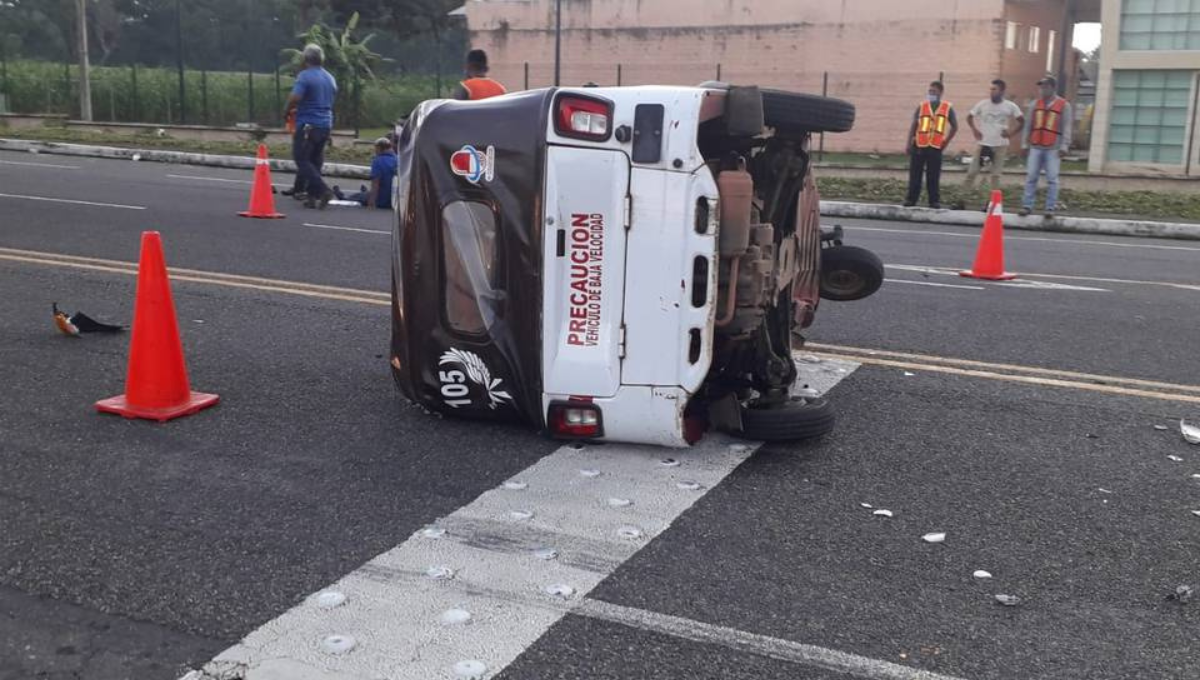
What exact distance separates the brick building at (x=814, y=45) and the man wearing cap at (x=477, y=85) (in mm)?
22352

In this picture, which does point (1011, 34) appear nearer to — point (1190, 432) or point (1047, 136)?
Result: point (1047, 136)

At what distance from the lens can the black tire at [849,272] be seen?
6.00 meters

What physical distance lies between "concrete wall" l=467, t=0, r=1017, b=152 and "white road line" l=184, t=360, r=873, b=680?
106 ft

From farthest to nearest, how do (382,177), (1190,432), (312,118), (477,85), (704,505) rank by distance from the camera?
(382,177) < (312,118) < (477,85) < (1190,432) < (704,505)

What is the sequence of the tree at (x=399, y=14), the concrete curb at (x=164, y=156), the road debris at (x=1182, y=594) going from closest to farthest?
the road debris at (x=1182, y=594), the concrete curb at (x=164, y=156), the tree at (x=399, y=14)

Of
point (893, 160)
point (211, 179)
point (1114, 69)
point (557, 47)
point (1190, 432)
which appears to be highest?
point (557, 47)

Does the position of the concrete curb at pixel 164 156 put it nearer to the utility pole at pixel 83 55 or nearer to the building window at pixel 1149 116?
the utility pole at pixel 83 55

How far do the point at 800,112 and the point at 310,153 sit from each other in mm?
10363

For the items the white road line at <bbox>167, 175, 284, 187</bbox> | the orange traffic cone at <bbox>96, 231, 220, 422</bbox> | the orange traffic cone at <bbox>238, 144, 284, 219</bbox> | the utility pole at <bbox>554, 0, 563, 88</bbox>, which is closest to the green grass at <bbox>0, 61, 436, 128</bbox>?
the utility pole at <bbox>554, 0, 563, 88</bbox>

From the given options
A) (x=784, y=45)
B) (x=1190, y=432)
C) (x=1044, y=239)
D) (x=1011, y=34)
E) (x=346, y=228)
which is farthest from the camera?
(x=784, y=45)

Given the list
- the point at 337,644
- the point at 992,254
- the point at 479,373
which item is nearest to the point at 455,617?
the point at 337,644

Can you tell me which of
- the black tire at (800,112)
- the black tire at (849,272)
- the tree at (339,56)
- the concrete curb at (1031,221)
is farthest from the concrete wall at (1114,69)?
the black tire at (800,112)

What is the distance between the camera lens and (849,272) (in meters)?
6.04

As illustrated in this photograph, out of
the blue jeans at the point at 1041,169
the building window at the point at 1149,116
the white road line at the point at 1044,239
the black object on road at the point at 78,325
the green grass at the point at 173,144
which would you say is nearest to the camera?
the black object on road at the point at 78,325
